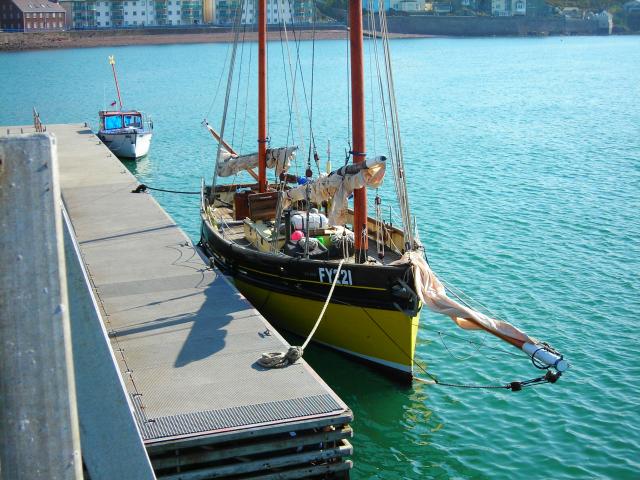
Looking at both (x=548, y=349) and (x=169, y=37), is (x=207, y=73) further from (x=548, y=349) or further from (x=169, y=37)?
(x=548, y=349)

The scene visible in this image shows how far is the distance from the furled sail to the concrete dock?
9.68ft

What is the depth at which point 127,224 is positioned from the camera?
25.4 meters

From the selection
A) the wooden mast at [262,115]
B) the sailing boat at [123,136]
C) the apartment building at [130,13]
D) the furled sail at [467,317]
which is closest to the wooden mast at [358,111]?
the furled sail at [467,317]

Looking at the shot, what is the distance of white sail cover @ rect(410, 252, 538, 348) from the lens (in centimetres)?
1471

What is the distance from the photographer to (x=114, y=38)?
158 meters

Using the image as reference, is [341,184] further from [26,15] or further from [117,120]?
[26,15]

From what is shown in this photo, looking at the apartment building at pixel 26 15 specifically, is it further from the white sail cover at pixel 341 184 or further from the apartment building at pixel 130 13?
the white sail cover at pixel 341 184

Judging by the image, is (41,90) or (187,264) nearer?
(187,264)

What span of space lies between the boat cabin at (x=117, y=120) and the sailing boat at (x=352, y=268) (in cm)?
2695

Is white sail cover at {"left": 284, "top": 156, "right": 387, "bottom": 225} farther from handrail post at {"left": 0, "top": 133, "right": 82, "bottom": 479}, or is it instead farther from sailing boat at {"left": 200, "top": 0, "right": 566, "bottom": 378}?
handrail post at {"left": 0, "top": 133, "right": 82, "bottom": 479}

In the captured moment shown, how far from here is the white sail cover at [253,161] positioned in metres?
24.4

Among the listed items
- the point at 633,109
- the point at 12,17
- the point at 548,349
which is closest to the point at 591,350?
the point at 548,349

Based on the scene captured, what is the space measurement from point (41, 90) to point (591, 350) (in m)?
72.7

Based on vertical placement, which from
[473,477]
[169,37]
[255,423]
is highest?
[169,37]
